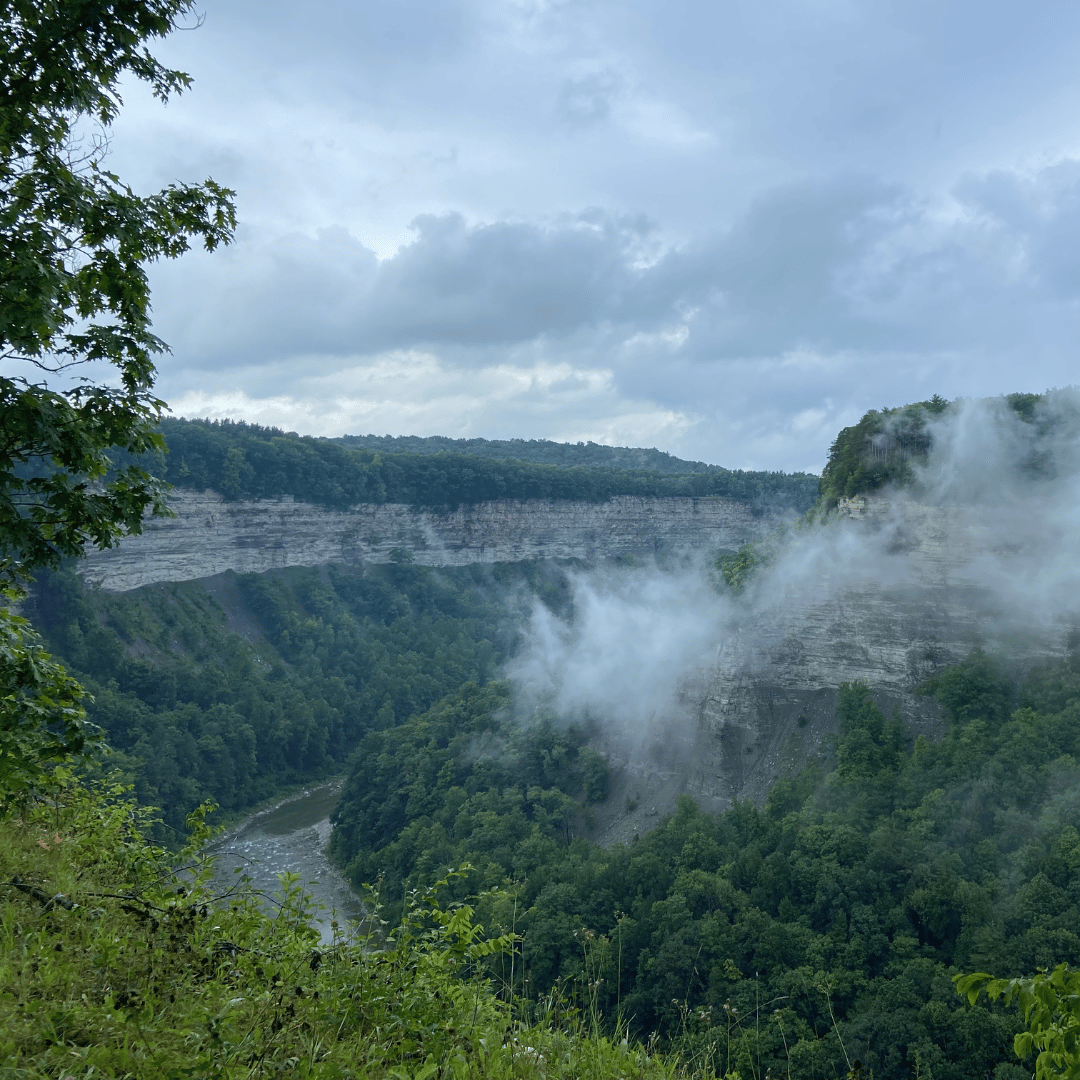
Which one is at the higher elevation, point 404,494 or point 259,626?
point 404,494

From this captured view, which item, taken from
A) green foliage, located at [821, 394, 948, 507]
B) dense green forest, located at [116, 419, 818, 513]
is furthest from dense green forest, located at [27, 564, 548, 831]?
green foliage, located at [821, 394, 948, 507]

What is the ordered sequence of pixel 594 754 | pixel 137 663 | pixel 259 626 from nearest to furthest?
pixel 594 754 < pixel 137 663 < pixel 259 626

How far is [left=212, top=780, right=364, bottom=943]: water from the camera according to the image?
39594 mm

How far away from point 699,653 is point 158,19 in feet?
138

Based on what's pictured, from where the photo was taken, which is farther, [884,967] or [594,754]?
[594,754]

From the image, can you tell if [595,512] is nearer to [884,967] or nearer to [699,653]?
→ [699,653]

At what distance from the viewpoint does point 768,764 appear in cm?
3738

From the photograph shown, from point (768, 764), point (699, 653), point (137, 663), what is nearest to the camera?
point (768, 764)

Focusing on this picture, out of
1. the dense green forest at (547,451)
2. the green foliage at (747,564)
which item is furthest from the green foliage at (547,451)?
the green foliage at (747,564)

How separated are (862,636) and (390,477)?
7219 cm

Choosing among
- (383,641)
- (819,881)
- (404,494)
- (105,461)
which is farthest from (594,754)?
(404,494)

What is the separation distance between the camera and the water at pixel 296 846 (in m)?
39.6

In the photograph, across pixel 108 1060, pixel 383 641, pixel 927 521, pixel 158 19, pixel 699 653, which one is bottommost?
pixel 383 641

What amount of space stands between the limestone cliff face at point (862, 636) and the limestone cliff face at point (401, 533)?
54.5 meters
